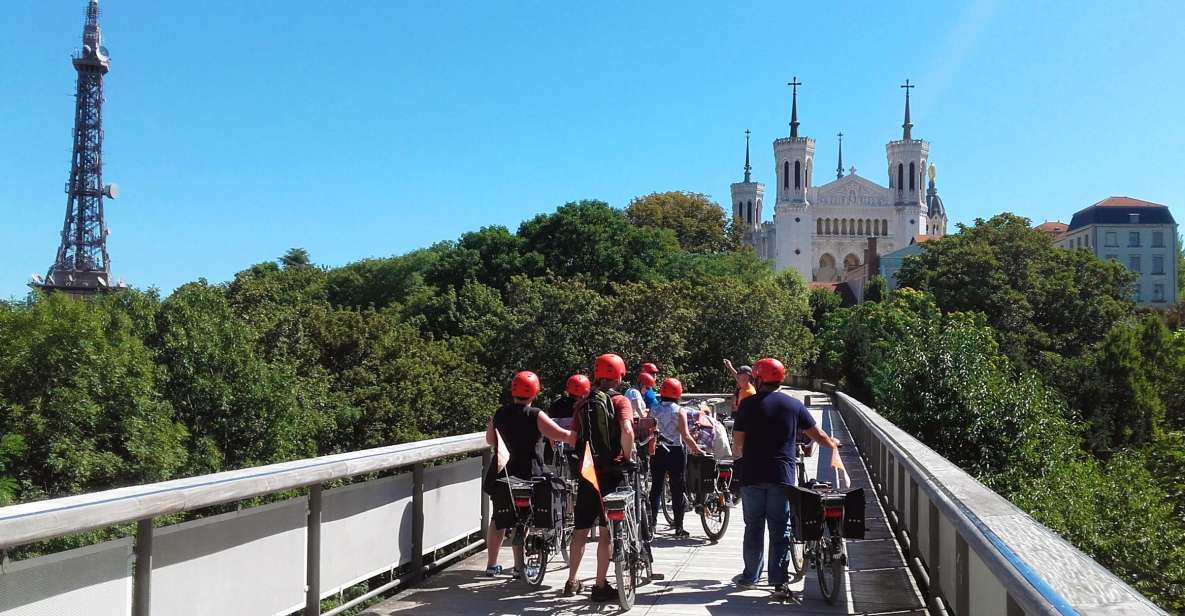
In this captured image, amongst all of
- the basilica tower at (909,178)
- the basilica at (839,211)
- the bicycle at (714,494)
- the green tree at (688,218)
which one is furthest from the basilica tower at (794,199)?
the bicycle at (714,494)

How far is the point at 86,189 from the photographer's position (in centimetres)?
16388

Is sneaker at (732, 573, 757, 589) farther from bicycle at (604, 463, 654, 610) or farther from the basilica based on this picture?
the basilica

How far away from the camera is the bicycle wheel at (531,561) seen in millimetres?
8602

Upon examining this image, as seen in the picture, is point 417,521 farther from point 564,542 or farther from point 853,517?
point 853,517

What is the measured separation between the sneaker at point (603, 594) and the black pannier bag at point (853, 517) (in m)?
1.66

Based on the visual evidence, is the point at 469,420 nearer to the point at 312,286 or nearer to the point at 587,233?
the point at 587,233

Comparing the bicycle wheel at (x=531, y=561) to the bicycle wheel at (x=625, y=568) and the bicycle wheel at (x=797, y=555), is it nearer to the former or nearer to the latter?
the bicycle wheel at (x=625, y=568)

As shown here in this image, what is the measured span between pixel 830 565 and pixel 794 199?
163251mm

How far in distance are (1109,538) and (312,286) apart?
77163 mm

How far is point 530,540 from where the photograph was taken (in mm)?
8641

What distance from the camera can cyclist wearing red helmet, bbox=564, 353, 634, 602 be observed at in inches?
310

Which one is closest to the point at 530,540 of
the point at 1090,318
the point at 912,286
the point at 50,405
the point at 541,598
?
the point at 541,598

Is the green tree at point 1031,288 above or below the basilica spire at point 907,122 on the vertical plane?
below

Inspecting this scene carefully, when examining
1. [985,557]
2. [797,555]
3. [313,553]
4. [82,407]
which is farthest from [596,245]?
[985,557]
